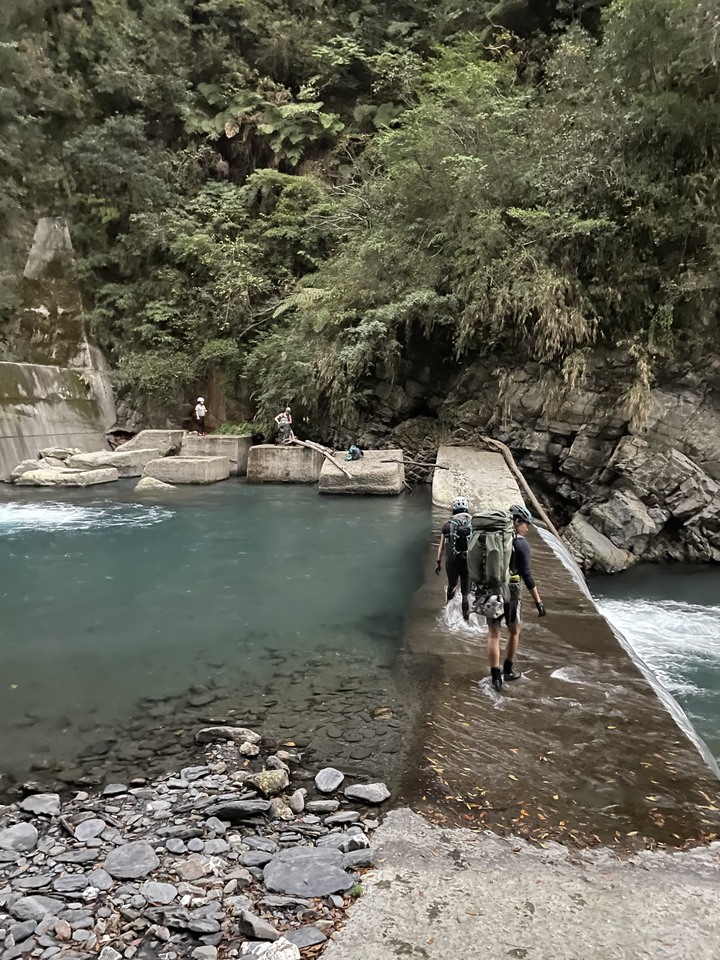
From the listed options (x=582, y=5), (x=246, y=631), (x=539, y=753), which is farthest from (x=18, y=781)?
(x=582, y=5)

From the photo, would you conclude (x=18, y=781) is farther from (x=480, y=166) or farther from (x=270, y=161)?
(x=270, y=161)

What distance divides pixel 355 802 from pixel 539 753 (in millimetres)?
1216

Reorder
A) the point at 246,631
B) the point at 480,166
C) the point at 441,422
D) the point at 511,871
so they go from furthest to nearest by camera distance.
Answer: the point at 441,422 → the point at 480,166 → the point at 246,631 → the point at 511,871

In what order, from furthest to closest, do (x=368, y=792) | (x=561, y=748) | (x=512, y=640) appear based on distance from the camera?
(x=512, y=640) → (x=561, y=748) → (x=368, y=792)

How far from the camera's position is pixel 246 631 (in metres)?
6.45

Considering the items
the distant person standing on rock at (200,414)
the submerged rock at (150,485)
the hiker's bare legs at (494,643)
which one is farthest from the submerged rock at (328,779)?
the distant person standing on rock at (200,414)

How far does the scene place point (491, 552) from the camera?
4.44 meters

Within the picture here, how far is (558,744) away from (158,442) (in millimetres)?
16237

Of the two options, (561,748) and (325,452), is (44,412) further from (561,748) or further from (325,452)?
(561,748)

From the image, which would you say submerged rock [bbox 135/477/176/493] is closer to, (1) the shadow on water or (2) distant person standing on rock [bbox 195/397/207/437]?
(2) distant person standing on rock [bbox 195/397/207/437]

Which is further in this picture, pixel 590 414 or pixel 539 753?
pixel 590 414

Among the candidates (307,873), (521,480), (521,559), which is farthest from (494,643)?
(521,480)

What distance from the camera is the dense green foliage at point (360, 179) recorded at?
12.6 m

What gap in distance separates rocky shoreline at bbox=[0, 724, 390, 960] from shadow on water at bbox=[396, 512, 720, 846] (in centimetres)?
59
